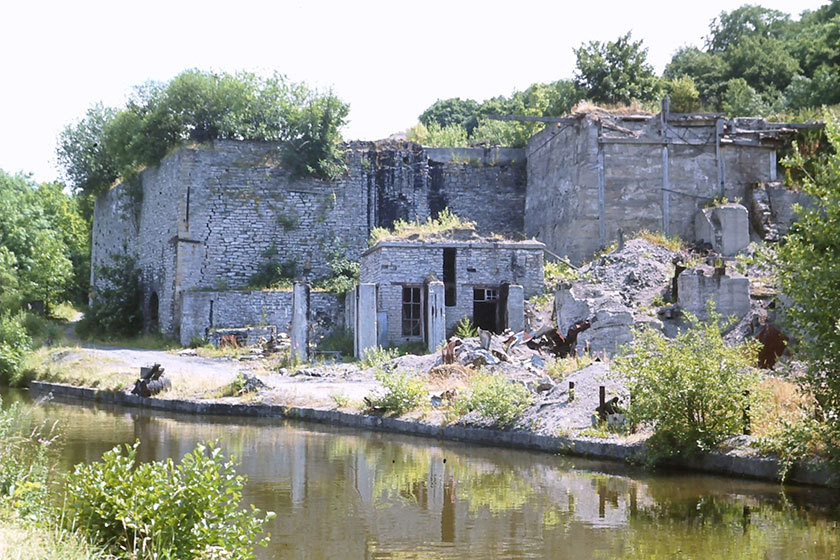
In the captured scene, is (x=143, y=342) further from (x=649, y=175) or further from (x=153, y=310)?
(x=649, y=175)

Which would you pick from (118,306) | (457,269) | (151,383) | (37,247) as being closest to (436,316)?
(457,269)

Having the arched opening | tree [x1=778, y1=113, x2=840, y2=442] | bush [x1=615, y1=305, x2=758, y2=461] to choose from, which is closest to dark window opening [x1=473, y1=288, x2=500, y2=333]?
bush [x1=615, y1=305, x2=758, y2=461]

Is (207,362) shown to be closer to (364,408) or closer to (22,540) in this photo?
(364,408)

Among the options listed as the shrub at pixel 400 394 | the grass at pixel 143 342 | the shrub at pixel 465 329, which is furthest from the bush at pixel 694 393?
the grass at pixel 143 342

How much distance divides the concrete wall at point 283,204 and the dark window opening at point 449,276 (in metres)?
7.54

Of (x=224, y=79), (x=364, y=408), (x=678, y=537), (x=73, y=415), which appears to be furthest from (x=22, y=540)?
(x=224, y=79)

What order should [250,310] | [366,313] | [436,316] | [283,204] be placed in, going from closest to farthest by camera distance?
[436,316]
[366,313]
[250,310]
[283,204]

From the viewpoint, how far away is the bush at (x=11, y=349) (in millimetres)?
24766

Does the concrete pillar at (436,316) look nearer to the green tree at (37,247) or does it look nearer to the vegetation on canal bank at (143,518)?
the green tree at (37,247)

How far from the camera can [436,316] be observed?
23.4m

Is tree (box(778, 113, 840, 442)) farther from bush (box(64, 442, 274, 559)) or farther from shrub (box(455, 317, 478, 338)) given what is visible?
shrub (box(455, 317, 478, 338))

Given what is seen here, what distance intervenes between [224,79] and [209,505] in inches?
1101

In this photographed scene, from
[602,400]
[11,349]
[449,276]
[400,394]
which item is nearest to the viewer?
[602,400]

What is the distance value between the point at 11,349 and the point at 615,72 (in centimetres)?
2162
